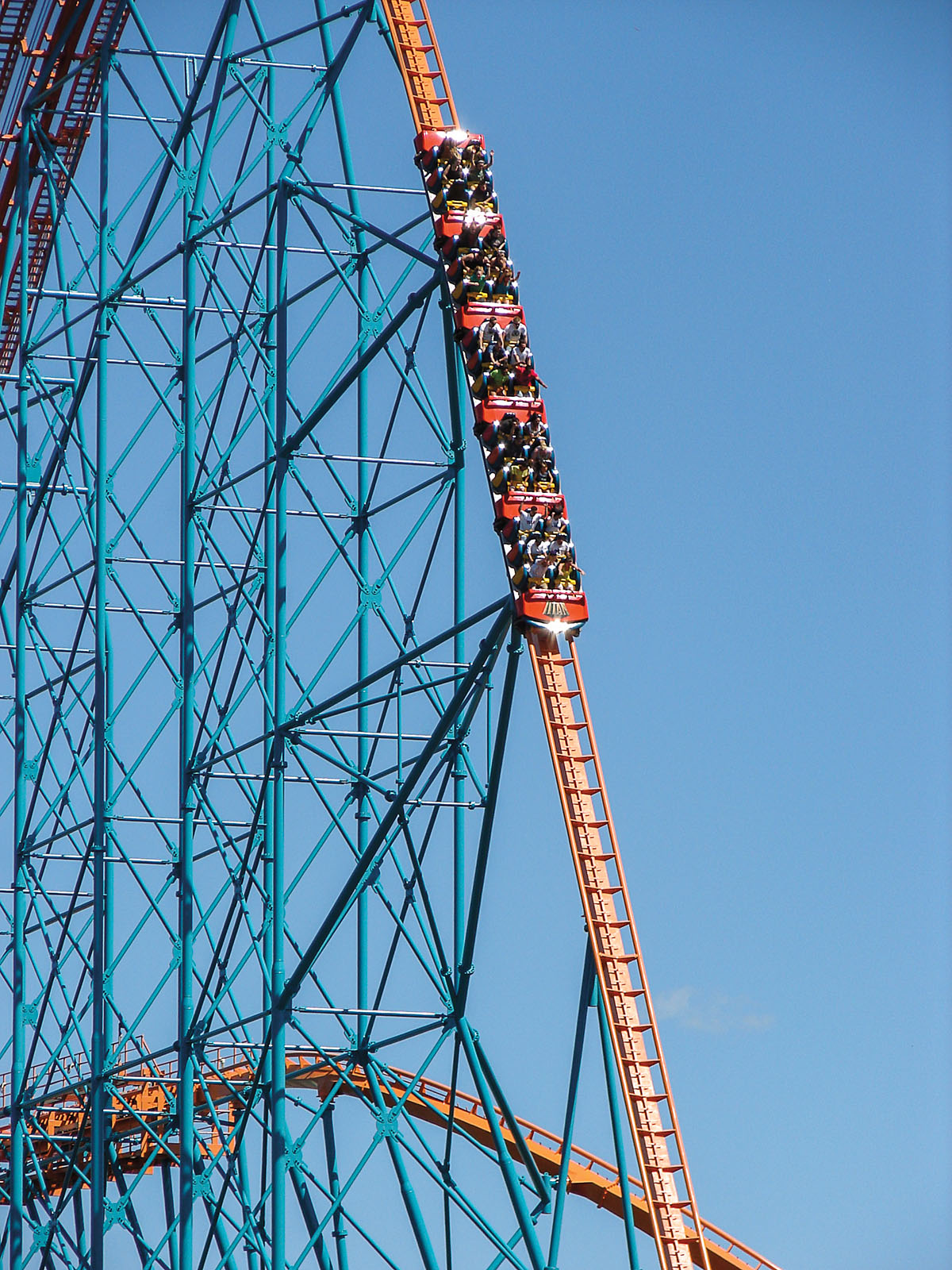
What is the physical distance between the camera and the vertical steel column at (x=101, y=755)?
27406 millimetres

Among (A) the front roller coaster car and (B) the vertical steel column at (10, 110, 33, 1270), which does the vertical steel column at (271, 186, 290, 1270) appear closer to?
(A) the front roller coaster car

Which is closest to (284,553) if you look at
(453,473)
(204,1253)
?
(453,473)

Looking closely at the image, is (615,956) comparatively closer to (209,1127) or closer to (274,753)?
(274,753)

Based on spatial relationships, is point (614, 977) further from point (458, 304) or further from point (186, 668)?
point (186, 668)

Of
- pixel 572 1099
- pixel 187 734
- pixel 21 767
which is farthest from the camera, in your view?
pixel 21 767

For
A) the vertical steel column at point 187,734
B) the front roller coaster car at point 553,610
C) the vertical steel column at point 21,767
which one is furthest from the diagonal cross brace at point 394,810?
the vertical steel column at point 21,767

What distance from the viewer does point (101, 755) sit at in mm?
28484

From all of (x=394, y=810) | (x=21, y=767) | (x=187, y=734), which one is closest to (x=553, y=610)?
(x=394, y=810)

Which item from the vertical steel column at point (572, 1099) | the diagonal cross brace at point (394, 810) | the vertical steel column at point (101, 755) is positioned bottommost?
the vertical steel column at point (572, 1099)

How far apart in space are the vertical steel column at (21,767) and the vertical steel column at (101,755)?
2.52 meters

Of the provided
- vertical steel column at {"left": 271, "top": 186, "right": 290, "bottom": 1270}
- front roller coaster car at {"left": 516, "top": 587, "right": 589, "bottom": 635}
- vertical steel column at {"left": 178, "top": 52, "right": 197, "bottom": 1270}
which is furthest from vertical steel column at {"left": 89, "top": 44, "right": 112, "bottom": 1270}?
front roller coaster car at {"left": 516, "top": 587, "right": 589, "bottom": 635}

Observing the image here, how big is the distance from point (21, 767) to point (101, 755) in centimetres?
358

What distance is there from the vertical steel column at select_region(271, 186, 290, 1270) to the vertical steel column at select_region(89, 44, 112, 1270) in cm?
437

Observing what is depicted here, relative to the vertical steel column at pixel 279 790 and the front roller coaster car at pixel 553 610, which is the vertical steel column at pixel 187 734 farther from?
the front roller coaster car at pixel 553 610
